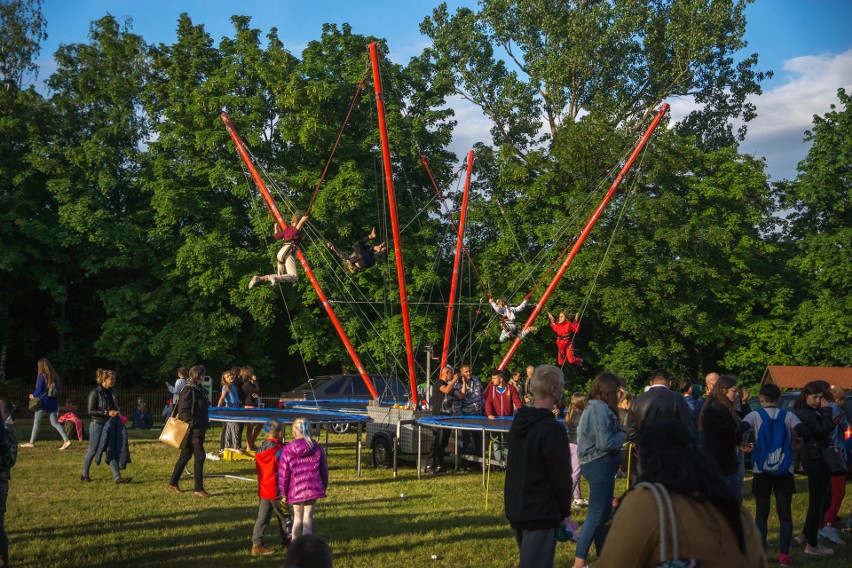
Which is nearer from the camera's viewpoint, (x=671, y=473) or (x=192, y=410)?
(x=671, y=473)

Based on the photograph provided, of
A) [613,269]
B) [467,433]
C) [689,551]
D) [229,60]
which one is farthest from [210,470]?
[229,60]

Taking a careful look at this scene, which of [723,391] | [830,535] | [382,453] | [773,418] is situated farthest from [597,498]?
[382,453]

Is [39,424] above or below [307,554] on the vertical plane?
below

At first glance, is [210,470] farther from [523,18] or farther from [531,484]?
[523,18]

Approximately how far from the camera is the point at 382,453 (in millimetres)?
16438

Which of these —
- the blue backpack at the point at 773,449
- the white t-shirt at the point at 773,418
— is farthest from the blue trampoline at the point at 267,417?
the blue backpack at the point at 773,449

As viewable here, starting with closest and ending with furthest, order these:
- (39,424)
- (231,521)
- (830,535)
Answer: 1. (830,535)
2. (231,521)
3. (39,424)

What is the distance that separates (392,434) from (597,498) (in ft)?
30.1

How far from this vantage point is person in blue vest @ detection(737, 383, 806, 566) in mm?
7957

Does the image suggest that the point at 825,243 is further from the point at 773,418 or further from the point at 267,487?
the point at 267,487

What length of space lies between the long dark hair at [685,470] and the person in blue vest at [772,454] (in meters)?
5.05

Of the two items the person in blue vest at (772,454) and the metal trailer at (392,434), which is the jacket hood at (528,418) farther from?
the metal trailer at (392,434)

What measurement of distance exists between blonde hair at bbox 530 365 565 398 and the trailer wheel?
11073mm

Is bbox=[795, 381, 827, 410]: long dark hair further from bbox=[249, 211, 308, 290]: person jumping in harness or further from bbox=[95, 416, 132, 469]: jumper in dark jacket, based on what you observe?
bbox=[249, 211, 308, 290]: person jumping in harness
